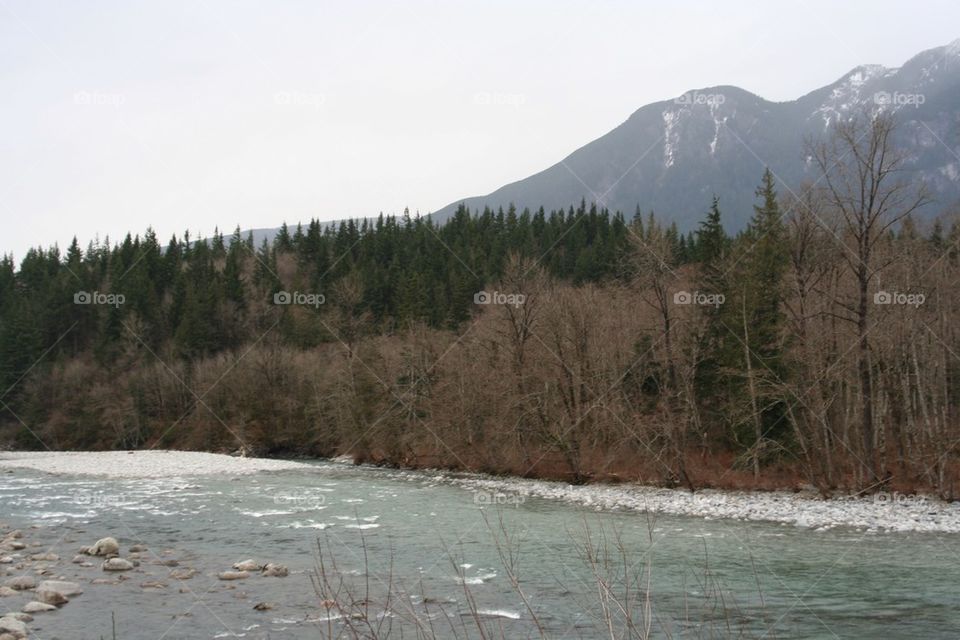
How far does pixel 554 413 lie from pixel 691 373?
7.03 metres

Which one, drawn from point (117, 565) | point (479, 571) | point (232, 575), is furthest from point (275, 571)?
point (479, 571)

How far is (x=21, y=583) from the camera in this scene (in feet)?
46.1

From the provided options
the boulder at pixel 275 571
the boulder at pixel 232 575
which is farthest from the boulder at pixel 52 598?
the boulder at pixel 275 571

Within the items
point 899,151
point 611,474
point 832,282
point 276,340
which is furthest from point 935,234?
point 276,340

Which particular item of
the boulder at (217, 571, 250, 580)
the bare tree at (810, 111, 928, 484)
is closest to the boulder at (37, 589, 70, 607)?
the boulder at (217, 571, 250, 580)

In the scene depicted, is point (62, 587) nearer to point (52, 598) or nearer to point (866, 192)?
point (52, 598)

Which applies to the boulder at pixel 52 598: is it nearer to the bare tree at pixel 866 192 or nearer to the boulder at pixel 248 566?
the boulder at pixel 248 566

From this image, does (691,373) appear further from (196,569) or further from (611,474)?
(196,569)

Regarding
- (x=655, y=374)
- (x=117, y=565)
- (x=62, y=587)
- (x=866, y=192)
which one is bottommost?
(x=117, y=565)

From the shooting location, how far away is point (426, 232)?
11731cm

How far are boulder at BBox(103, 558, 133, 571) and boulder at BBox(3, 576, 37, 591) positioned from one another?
4.97 feet

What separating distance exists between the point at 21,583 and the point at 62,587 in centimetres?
94

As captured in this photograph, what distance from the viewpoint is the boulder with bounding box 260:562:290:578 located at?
15.0m

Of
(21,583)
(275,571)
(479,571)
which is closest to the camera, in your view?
(21,583)
